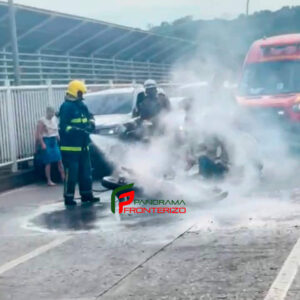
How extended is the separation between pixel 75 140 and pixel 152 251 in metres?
4.57

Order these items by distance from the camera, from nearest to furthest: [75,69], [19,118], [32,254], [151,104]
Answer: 1. [32,254]
2. [151,104]
3. [19,118]
4. [75,69]

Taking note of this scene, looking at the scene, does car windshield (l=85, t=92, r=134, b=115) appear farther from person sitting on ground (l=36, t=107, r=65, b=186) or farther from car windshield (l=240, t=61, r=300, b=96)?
car windshield (l=240, t=61, r=300, b=96)

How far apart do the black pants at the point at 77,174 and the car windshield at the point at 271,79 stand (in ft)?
22.3

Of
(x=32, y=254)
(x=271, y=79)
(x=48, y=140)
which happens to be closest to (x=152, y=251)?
(x=32, y=254)

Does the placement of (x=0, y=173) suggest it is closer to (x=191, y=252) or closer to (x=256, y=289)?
(x=191, y=252)

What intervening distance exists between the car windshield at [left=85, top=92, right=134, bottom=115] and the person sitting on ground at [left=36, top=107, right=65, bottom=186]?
6.22 feet

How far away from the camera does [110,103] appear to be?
18.6 metres

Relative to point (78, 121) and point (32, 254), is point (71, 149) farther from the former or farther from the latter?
point (32, 254)

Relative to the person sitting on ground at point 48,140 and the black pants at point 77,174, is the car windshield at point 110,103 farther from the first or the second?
the black pants at point 77,174

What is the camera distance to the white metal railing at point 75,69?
85.0 ft

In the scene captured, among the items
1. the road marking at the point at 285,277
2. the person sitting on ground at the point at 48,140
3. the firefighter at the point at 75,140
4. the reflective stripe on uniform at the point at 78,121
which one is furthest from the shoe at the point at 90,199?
the road marking at the point at 285,277

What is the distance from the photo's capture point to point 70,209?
12.2 metres

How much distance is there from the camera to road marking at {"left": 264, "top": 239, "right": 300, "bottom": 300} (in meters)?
6.45

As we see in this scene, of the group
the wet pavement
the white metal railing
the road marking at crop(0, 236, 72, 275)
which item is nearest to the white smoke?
the wet pavement
